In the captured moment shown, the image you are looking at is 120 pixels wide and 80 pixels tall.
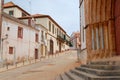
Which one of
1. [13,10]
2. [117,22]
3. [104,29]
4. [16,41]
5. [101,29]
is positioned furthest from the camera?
[13,10]

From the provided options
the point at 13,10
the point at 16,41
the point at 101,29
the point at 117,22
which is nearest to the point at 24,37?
Result: the point at 16,41

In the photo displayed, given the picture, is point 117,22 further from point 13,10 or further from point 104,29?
point 13,10

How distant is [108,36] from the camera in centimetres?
1231

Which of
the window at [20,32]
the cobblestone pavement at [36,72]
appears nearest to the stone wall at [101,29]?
the cobblestone pavement at [36,72]

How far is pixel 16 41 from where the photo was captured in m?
26.4

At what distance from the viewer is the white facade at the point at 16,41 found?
23.7 m

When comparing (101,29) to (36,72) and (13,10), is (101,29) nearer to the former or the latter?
(36,72)

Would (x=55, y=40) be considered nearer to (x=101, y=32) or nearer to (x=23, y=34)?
(x=23, y=34)

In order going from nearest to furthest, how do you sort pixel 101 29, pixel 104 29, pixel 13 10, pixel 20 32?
pixel 104 29, pixel 101 29, pixel 20 32, pixel 13 10

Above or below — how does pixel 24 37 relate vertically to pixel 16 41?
above

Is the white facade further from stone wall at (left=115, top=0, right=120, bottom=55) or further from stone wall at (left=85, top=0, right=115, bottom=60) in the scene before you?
stone wall at (left=115, top=0, right=120, bottom=55)

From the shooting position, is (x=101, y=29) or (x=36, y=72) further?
(x=36, y=72)

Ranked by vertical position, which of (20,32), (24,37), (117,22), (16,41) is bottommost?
(16,41)

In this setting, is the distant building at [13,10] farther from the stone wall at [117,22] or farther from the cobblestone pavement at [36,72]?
the stone wall at [117,22]
